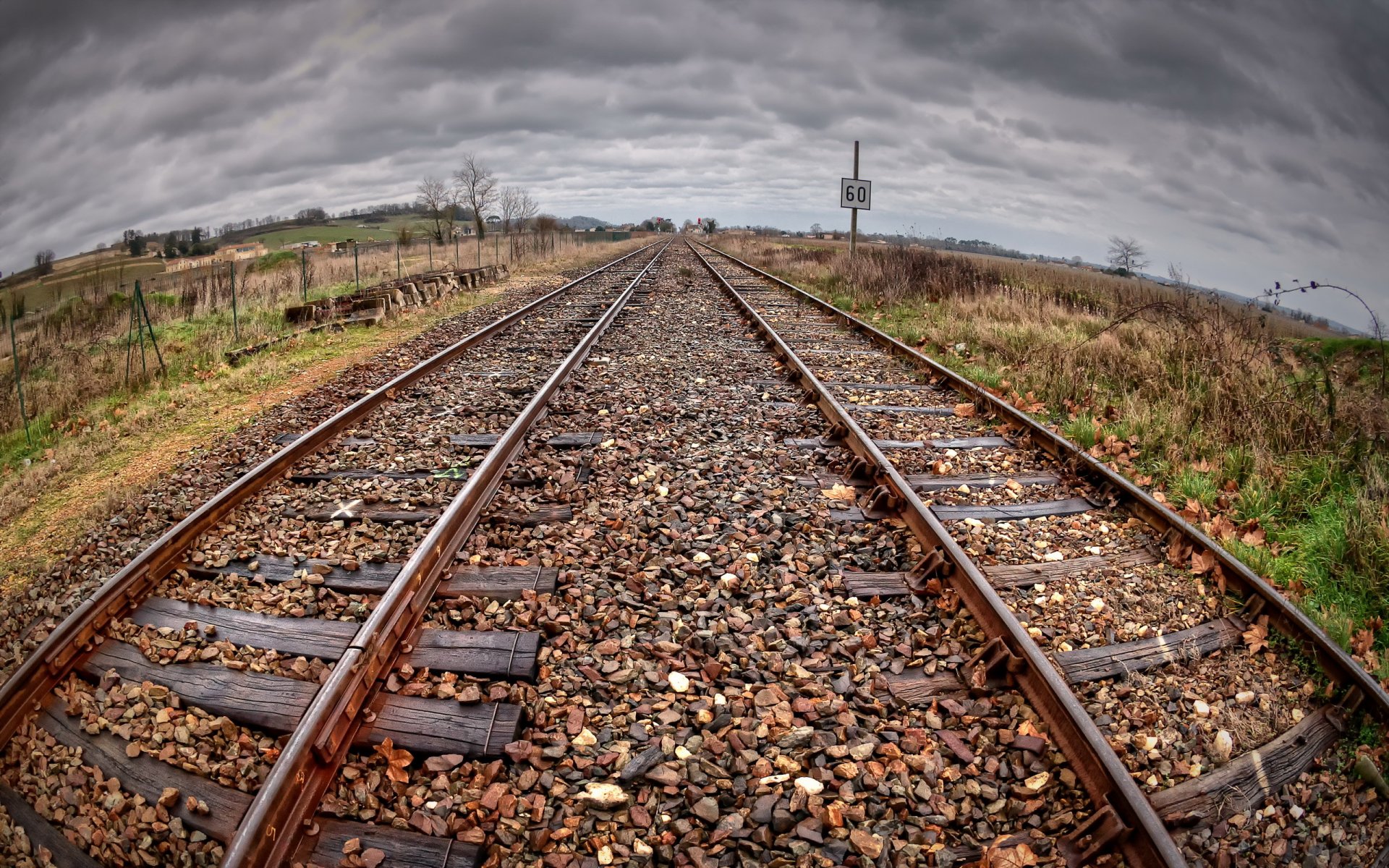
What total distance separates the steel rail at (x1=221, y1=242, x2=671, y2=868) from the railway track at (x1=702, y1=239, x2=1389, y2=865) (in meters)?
2.19

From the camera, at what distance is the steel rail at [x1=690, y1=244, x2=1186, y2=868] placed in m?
2.13

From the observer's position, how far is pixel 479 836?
7.35ft

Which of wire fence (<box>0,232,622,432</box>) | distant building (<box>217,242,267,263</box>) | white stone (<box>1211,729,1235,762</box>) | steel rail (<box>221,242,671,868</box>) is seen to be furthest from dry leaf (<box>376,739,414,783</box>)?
distant building (<box>217,242,267,263</box>)

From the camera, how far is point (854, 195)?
20891mm

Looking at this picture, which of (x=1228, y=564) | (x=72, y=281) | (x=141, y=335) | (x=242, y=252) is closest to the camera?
(x=1228, y=564)

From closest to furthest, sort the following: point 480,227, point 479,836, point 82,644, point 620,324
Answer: point 479,836, point 82,644, point 620,324, point 480,227

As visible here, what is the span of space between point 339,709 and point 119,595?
169 cm

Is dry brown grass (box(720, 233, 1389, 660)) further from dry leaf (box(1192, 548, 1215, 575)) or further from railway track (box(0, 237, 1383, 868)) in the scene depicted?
railway track (box(0, 237, 1383, 868))

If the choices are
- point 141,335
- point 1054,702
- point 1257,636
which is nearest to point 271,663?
point 1054,702

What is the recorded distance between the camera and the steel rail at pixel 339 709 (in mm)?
2062

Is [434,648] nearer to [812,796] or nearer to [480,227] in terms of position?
[812,796]

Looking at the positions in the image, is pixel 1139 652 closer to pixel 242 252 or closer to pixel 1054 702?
pixel 1054 702

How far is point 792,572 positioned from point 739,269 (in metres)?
24.5

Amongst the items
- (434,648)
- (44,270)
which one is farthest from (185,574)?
(44,270)
